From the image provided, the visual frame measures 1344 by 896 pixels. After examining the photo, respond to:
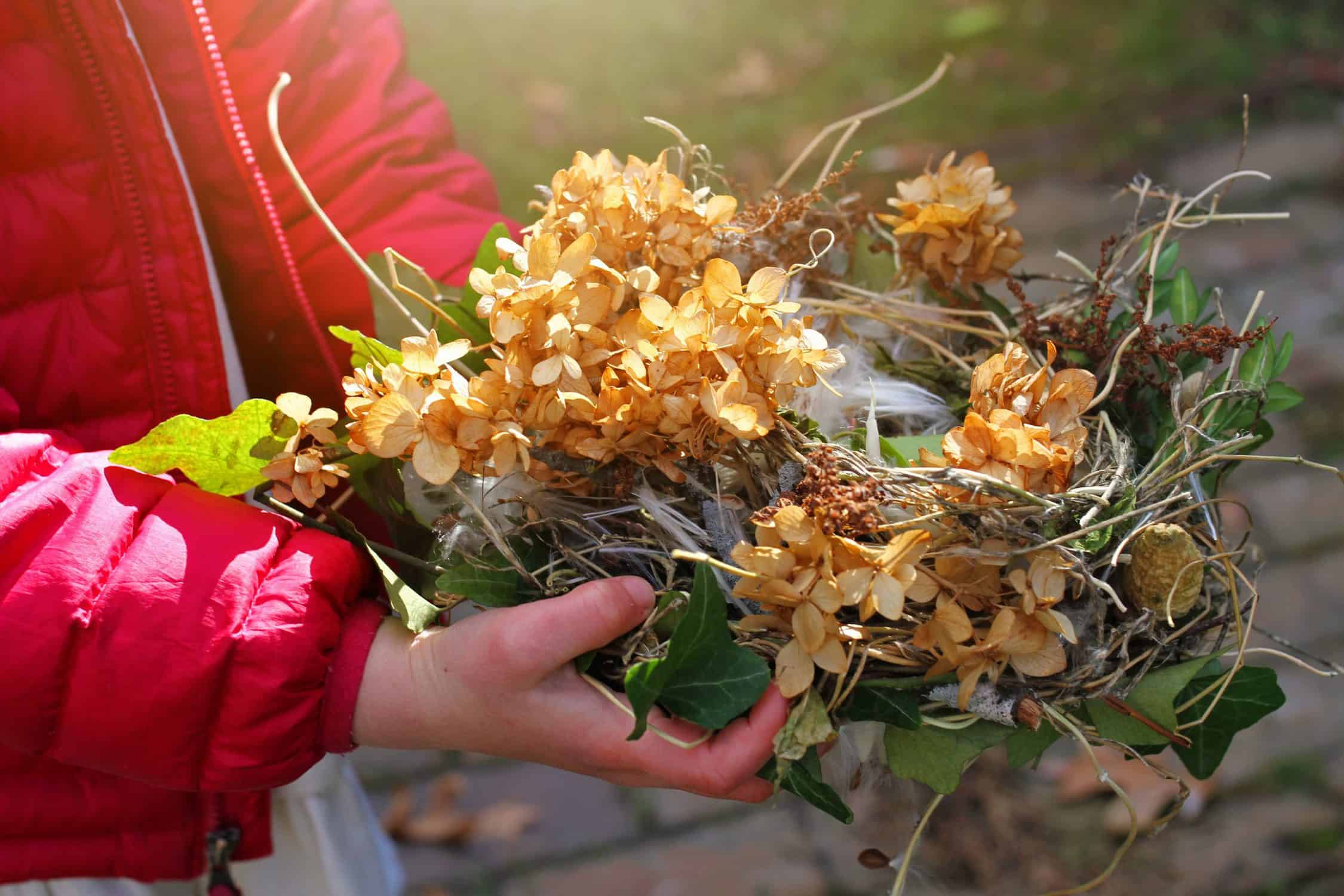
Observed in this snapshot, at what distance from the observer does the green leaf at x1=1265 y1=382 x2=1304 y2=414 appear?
2.90 feet

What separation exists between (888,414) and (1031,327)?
14 cm

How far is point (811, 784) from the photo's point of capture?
28.3 inches

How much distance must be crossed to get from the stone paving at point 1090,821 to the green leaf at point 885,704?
0.93 metres

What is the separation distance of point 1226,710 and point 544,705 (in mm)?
522

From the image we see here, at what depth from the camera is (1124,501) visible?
74 centimetres

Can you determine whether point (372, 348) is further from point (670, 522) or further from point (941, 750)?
point (941, 750)

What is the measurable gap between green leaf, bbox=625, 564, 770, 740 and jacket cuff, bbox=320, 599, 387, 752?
25 centimetres

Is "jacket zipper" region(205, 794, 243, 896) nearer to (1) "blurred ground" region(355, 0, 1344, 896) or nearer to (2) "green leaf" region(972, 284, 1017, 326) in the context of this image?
(1) "blurred ground" region(355, 0, 1344, 896)

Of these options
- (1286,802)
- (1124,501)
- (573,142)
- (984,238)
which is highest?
(984,238)

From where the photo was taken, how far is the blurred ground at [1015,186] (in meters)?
1.78

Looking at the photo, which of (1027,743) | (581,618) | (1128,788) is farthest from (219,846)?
(1128,788)

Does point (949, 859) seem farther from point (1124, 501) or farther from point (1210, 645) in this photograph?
point (1124, 501)

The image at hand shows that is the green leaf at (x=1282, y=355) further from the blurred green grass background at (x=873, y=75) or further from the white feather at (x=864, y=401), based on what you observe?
the blurred green grass background at (x=873, y=75)

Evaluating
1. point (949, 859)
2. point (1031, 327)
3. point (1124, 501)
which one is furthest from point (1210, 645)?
point (949, 859)
